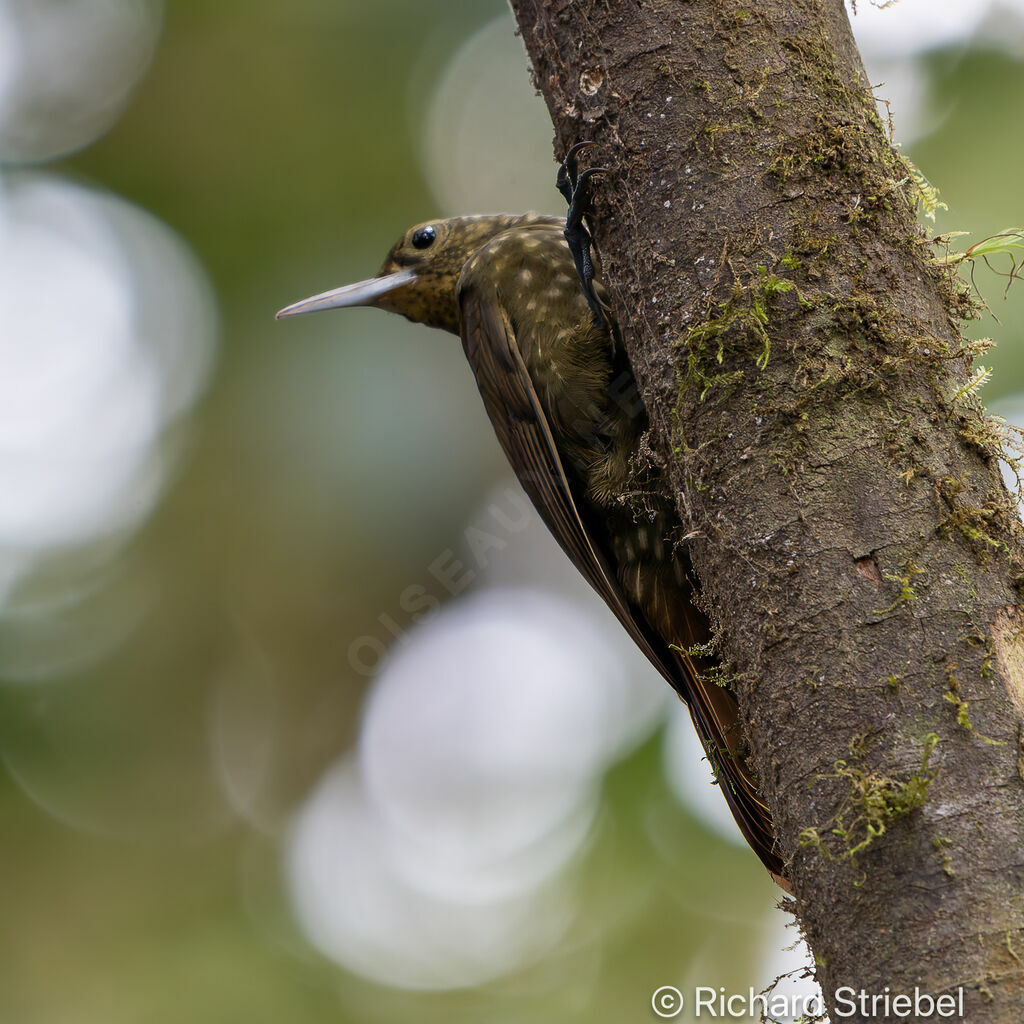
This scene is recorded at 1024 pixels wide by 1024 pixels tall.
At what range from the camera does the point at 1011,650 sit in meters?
1.43

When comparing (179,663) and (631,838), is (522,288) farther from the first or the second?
(179,663)

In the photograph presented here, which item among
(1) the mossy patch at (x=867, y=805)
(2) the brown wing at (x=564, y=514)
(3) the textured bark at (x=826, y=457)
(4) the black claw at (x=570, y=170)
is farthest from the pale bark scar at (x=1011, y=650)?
(4) the black claw at (x=570, y=170)

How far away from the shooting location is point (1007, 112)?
403 centimetres

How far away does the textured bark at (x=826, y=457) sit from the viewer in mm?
1330

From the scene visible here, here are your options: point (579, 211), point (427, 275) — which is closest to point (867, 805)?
point (579, 211)

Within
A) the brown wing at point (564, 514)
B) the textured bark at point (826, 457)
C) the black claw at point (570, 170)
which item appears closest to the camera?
the textured bark at point (826, 457)

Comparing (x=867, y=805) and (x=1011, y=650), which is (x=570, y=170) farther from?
(x=867, y=805)

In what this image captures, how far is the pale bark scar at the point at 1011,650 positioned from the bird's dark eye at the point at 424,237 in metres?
2.54

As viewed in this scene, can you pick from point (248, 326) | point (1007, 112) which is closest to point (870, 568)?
point (1007, 112)

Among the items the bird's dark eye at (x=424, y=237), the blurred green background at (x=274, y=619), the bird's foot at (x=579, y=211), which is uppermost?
the bird's foot at (x=579, y=211)

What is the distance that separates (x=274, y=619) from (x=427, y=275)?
6.90ft

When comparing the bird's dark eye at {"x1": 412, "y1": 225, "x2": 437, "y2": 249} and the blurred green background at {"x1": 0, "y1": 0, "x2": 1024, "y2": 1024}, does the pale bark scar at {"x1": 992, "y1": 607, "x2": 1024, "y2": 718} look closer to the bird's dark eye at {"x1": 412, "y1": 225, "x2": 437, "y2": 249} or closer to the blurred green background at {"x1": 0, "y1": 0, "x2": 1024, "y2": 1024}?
the bird's dark eye at {"x1": 412, "y1": 225, "x2": 437, "y2": 249}

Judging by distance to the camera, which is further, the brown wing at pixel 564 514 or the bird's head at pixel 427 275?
the bird's head at pixel 427 275

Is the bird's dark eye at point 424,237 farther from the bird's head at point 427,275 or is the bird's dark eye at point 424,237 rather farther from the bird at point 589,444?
the bird at point 589,444
